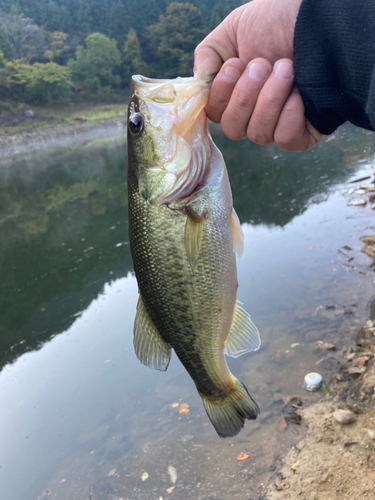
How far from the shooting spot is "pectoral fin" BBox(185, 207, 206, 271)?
1.77m

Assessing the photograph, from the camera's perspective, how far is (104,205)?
14.9m

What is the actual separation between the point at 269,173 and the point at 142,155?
13694 millimetres

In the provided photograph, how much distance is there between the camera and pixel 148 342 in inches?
78.6

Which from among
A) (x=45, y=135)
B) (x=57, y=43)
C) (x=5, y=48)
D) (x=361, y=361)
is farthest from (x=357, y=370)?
(x=57, y=43)

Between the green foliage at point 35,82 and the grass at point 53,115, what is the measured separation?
5.82ft

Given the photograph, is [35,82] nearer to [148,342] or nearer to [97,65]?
[97,65]

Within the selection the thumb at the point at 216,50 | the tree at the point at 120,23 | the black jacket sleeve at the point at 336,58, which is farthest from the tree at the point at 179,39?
the black jacket sleeve at the point at 336,58

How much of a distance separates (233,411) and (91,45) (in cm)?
6506

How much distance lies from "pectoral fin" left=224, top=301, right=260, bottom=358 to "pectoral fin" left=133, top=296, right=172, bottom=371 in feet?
1.14

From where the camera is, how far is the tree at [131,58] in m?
56.1

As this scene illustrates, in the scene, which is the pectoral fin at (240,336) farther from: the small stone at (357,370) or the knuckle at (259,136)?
the small stone at (357,370)

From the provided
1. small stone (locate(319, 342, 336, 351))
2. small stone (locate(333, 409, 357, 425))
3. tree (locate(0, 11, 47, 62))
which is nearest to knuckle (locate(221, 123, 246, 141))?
small stone (locate(333, 409, 357, 425))

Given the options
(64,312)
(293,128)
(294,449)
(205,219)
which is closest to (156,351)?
(205,219)

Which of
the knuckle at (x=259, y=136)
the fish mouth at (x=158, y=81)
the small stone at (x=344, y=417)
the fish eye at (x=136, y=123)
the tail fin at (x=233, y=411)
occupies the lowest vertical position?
the small stone at (x=344, y=417)
